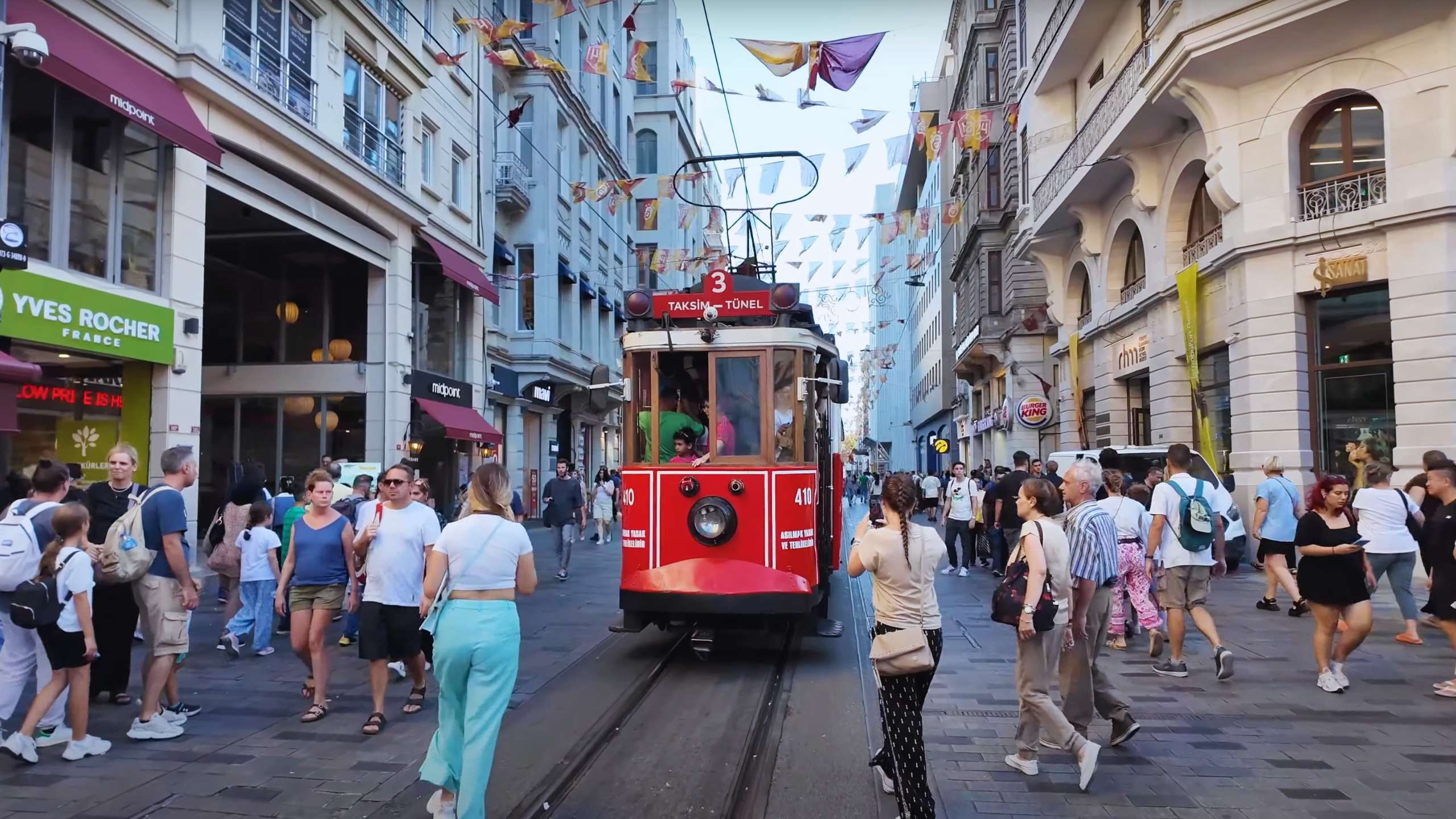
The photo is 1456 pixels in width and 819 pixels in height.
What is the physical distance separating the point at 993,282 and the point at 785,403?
2542cm

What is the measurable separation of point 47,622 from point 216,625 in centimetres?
519

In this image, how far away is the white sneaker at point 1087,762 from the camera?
4.69 metres

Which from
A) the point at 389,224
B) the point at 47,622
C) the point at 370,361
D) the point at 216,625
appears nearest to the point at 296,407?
the point at 370,361

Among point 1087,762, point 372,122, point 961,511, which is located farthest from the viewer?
point 372,122

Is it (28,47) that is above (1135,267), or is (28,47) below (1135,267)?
below

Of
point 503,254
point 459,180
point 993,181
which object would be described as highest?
point 993,181

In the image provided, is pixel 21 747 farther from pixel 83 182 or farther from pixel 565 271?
pixel 565 271

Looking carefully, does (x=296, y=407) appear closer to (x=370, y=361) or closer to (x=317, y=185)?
(x=370, y=361)

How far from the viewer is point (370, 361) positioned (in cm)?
1831

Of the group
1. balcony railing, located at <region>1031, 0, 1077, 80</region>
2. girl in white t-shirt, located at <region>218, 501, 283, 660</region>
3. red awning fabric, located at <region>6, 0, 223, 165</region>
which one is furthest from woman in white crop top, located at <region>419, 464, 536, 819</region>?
balcony railing, located at <region>1031, 0, 1077, 80</region>

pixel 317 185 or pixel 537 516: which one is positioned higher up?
pixel 317 185

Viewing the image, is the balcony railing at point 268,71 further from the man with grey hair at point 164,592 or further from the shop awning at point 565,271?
the shop awning at point 565,271

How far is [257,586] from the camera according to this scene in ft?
26.9

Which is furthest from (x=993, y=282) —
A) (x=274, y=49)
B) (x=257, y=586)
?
(x=257, y=586)
